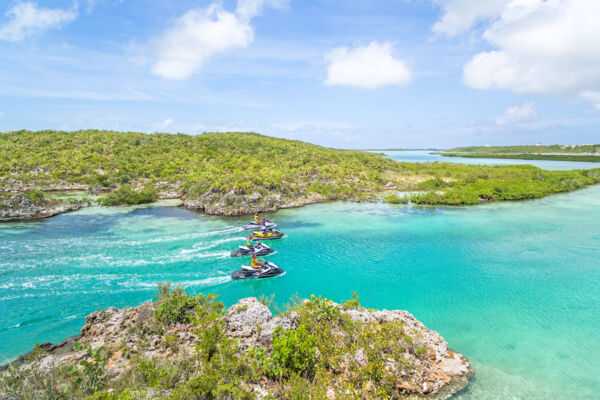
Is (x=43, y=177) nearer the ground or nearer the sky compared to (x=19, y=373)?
nearer the sky

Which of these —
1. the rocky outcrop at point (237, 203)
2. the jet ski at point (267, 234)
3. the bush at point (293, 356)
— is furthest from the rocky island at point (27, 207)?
the bush at point (293, 356)

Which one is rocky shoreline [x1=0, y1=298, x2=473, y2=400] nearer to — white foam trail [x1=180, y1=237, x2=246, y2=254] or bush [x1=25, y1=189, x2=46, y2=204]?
white foam trail [x1=180, y1=237, x2=246, y2=254]

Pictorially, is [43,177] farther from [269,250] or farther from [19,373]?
[19,373]

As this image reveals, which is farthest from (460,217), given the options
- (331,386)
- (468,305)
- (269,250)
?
(331,386)

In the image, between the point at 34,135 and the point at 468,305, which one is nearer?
the point at 468,305

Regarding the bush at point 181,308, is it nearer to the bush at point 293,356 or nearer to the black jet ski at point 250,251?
the bush at point 293,356

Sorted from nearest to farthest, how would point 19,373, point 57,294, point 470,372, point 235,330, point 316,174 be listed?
point 19,373, point 470,372, point 235,330, point 57,294, point 316,174

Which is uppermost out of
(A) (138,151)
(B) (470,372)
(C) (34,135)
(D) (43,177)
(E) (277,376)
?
(C) (34,135)
